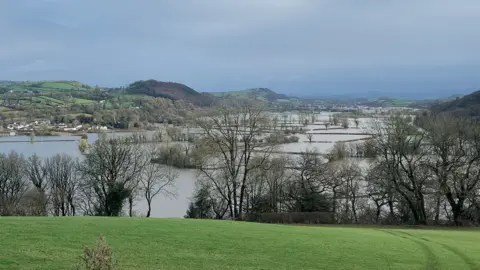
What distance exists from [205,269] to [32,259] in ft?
11.2

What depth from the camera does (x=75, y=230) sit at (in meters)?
10.8

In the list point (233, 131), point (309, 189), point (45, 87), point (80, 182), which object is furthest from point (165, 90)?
point (233, 131)

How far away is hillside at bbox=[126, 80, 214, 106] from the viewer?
12738 centimetres

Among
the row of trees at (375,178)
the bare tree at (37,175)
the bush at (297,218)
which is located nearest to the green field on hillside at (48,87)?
the bare tree at (37,175)

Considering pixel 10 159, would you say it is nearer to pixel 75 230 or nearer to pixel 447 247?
pixel 75 230

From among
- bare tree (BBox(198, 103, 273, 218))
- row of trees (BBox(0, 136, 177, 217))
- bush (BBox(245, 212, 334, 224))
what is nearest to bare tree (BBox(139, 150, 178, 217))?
row of trees (BBox(0, 136, 177, 217))

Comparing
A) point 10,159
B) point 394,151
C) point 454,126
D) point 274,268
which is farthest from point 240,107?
point 10,159

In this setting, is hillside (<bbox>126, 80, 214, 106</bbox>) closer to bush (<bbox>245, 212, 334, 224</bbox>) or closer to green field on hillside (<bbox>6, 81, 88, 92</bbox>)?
green field on hillside (<bbox>6, 81, 88, 92</bbox>)

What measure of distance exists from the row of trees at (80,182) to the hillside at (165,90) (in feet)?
285

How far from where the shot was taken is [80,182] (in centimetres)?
2998

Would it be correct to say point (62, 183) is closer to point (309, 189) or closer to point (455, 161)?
point (309, 189)

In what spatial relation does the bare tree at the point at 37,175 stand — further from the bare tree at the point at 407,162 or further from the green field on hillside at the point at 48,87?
the green field on hillside at the point at 48,87

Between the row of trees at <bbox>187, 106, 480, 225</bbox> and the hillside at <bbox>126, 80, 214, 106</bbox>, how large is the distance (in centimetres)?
9241

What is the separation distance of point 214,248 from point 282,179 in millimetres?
19108
